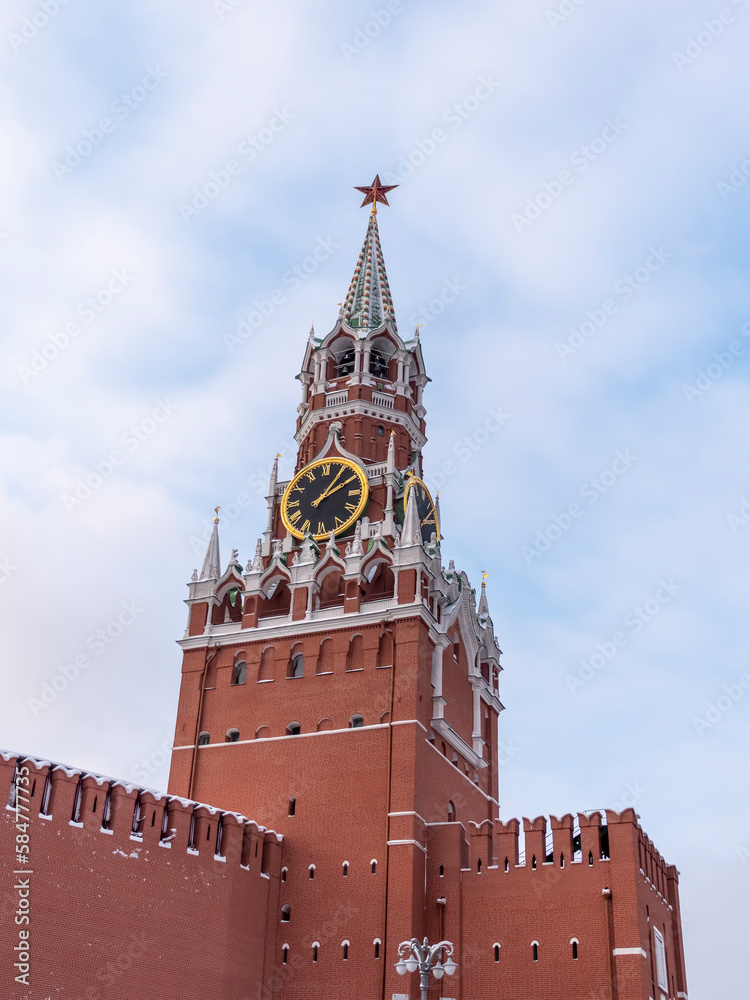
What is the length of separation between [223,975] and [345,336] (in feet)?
101

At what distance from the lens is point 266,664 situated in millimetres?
45625

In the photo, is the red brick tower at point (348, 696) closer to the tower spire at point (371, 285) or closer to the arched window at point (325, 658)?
the arched window at point (325, 658)

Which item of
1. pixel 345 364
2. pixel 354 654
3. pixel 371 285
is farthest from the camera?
pixel 371 285

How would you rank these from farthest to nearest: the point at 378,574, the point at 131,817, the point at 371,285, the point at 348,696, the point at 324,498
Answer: the point at 371,285
the point at 324,498
the point at 378,574
the point at 348,696
the point at 131,817

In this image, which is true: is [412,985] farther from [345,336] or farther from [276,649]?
[345,336]

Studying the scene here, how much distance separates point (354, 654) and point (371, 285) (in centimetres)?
2315

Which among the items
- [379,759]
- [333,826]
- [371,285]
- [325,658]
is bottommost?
[333,826]

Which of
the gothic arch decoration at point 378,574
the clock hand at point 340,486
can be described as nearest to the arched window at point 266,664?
the gothic arch decoration at point 378,574

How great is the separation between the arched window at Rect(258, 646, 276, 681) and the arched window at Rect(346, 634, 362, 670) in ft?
10.6

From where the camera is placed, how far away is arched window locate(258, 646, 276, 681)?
45.3 meters

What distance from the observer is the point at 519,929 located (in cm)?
3766

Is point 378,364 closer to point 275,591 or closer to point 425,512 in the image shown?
point 425,512

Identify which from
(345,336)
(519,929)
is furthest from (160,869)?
(345,336)

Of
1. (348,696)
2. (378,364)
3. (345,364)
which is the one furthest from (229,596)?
(378,364)
